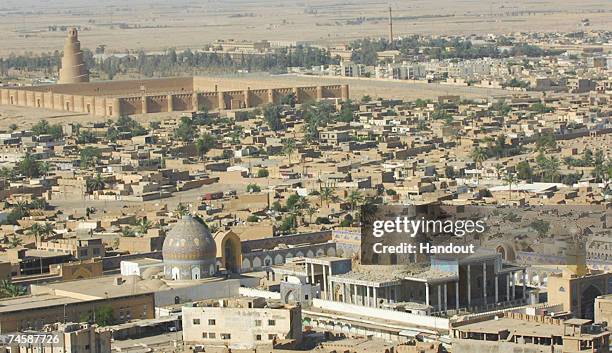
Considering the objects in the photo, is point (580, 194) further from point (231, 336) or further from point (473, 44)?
point (473, 44)

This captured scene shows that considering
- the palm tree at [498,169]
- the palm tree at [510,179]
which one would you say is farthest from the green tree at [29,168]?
the palm tree at [510,179]

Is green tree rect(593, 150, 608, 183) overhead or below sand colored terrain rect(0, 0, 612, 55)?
overhead

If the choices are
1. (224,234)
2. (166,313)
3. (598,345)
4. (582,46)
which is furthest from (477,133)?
(582,46)

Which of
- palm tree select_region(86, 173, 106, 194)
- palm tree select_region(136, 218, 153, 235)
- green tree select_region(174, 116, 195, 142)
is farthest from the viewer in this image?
green tree select_region(174, 116, 195, 142)

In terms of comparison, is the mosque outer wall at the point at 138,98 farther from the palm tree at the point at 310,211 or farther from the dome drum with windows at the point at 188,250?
the dome drum with windows at the point at 188,250

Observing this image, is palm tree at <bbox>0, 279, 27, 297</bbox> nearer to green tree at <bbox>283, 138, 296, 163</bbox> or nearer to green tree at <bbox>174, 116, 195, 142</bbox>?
green tree at <bbox>283, 138, 296, 163</bbox>

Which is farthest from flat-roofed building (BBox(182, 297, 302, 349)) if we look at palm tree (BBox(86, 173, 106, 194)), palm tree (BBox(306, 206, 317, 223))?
palm tree (BBox(86, 173, 106, 194))

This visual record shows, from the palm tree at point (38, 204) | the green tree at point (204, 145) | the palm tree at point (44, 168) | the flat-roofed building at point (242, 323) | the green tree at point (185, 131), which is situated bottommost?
the green tree at point (185, 131)
